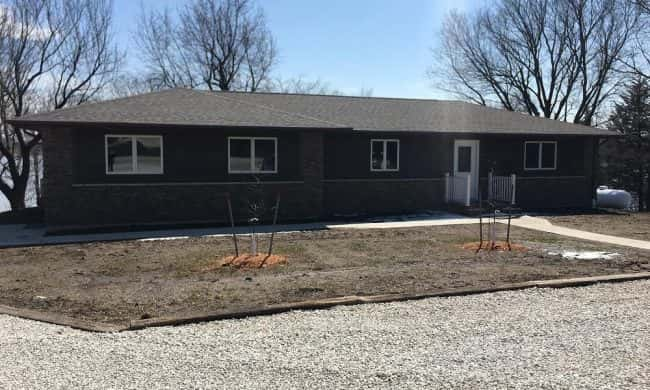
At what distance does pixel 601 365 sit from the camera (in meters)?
4.44

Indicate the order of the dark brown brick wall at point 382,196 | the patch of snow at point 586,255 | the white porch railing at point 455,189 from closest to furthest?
the patch of snow at point 586,255, the dark brown brick wall at point 382,196, the white porch railing at point 455,189

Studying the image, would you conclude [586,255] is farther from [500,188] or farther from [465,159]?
[465,159]

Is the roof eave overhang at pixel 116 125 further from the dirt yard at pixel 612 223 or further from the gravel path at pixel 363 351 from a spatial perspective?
the gravel path at pixel 363 351

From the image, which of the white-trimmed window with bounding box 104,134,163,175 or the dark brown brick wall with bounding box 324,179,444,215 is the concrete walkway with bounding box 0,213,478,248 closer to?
the dark brown brick wall with bounding box 324,179,444,215

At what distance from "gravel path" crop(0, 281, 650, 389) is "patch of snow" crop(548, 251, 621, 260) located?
10.9 feet

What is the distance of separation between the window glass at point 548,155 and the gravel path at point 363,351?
1393 centimetres

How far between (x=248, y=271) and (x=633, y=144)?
1073 inches

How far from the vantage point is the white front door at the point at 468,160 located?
1834 cm

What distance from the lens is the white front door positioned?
60.2ft

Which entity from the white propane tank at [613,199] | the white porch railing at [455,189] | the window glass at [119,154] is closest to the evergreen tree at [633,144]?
the white propane tank at [613,199]

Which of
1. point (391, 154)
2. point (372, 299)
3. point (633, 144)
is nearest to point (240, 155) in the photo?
point (391, 154)

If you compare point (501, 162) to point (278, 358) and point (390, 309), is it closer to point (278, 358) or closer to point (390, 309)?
point (390, 309)

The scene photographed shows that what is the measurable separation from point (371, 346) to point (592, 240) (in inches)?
352

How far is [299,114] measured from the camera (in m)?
17.5
